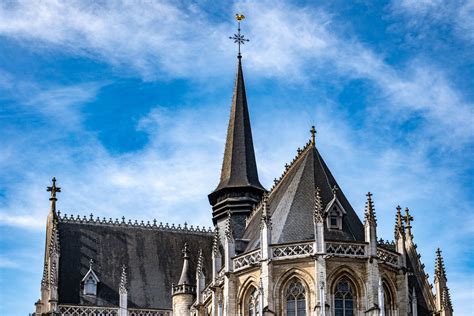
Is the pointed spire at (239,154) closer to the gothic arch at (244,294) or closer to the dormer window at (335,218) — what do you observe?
the gothic arch at (244,294)

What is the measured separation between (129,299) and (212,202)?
8.99 metres

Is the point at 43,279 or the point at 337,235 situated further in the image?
the point at 43,279

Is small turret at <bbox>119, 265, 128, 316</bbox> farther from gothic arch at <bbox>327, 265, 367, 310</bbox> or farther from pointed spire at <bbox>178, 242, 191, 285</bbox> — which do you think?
gothic arch at <bbox>327, 265, 367, 310</bbox>

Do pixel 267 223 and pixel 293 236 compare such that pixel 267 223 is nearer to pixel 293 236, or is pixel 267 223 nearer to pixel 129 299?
pixel 293 236

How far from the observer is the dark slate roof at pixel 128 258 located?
5612 cm

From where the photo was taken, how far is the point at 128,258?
58.9 m

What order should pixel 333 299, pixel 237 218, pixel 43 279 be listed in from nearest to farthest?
pixel 333 299, pixel 43 279, pixel 237 218

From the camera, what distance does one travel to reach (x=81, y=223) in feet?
198

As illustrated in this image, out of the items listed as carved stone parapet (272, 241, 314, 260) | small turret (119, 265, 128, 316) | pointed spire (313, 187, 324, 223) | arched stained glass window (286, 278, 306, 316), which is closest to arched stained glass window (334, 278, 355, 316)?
arched stained glass window (286, 278, 306, 316)

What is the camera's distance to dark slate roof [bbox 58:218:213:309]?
184ft

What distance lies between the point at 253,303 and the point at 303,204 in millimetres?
5356

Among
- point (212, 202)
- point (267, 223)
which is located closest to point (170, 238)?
point (212, 202)

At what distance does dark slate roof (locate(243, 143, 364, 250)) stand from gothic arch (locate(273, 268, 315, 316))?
162cm

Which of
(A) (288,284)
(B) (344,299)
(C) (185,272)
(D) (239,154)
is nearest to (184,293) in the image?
(C) (185,272)
